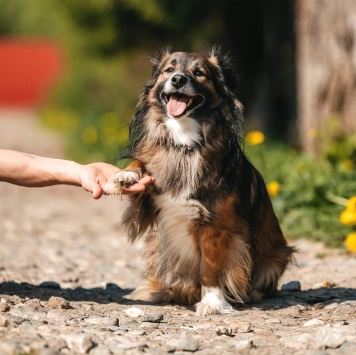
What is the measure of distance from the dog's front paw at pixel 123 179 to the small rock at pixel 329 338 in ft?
4.35

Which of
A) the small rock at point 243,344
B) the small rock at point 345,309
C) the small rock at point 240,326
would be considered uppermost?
the small rock at point 345,309

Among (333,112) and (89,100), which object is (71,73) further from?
(333,112)

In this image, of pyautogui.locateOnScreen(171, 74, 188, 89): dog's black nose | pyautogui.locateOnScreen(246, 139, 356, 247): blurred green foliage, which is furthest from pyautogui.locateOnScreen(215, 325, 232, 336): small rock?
pyautogui.locateOnScreen(246, 139, 356, 247): blurred green foliage

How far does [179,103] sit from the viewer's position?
4.62m

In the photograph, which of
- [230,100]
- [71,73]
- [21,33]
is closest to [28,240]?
[230,100]

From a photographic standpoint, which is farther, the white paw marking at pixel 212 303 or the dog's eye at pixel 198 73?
the dog's eye at pixel 198 73

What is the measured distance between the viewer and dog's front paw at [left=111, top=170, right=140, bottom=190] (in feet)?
13.6

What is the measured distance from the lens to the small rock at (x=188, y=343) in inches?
132

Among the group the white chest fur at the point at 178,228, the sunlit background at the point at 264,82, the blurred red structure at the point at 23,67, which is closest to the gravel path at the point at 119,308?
the white chest fur at the point at 178,228

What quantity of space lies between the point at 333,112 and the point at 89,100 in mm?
13815

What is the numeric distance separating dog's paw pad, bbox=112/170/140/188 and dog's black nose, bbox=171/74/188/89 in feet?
2.12

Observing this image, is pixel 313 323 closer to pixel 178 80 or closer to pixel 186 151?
pixel 186 151

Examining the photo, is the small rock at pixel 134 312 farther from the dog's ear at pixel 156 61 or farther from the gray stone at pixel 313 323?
the dog's ear at pixel 156 61

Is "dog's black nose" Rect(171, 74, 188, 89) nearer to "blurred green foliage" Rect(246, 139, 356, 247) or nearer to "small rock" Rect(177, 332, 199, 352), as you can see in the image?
"small rock" Rect(177, 332, 199, 352)
